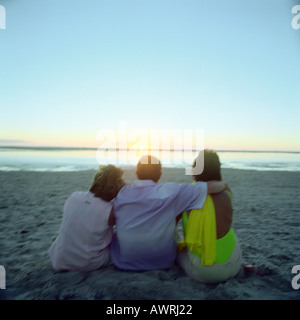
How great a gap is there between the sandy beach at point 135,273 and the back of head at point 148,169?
1069 millimetres

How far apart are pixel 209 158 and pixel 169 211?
67 centimetres

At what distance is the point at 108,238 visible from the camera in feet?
9.37

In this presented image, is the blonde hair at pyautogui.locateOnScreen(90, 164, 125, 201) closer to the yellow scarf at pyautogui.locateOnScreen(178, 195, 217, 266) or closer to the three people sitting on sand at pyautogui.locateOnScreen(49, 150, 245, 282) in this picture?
the three people sitting on sand at pyautogui.locateOnScreen(49, 150, 245, 282)

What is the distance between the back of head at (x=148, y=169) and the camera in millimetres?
2658

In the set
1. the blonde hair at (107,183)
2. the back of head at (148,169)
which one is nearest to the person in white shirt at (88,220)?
Result: the blonde hair at (107,183)

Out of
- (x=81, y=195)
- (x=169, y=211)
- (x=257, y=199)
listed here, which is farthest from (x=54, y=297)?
(x=257, y=199)

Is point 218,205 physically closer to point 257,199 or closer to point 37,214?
point 37,214

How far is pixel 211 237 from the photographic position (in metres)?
2.45

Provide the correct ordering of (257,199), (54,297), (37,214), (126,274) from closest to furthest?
(54,297) < (126,274) < (37,214) < (257,199)

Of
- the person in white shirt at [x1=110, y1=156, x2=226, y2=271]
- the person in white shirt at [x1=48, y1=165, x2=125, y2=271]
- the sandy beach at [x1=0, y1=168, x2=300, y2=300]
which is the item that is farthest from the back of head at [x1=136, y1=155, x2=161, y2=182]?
the sandy beach at [x1=0, y1=168, x2=300, y2=300]

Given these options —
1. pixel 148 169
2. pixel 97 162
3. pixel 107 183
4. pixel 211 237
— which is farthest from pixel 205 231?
pixel 97 162

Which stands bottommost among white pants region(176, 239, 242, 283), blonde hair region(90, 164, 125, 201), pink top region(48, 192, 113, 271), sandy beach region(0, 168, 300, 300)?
sandy beach region(0, 168, 300, 300)

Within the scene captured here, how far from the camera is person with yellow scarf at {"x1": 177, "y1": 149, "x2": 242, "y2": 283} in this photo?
8.09 ft
